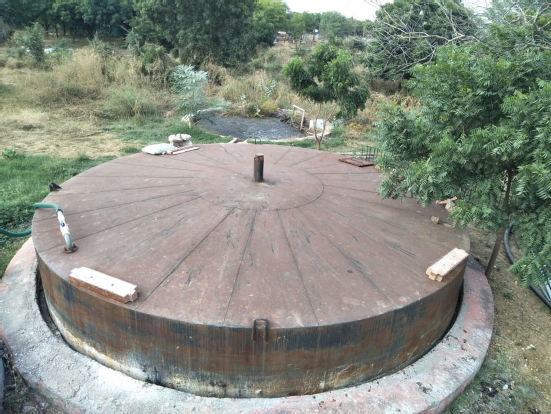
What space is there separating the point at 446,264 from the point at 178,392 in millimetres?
2655

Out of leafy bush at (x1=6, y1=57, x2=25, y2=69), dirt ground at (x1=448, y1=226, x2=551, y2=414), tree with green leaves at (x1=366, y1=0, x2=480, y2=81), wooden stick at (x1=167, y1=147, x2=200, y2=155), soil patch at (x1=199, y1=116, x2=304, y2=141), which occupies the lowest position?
dirt ground at (x1=448, y1=226, x2=551, y2=414)

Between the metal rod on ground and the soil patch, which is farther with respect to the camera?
the soil patch

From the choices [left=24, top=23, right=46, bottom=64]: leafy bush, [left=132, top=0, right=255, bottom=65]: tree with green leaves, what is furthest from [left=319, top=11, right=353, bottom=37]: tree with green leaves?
[left=24, top=23, right=46, bottom=64]: leafy bush

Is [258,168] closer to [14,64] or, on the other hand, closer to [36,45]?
[36,45]

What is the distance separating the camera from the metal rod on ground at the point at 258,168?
16.1 ft

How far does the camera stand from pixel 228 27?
21.0m

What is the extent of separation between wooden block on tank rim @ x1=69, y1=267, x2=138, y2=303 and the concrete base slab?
79 cm

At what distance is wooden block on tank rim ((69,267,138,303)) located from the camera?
3.04m

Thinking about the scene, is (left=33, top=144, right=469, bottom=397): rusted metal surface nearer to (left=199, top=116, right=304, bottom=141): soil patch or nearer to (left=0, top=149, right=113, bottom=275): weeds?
(left=0, top=149, right=113, bottom=275): weeds

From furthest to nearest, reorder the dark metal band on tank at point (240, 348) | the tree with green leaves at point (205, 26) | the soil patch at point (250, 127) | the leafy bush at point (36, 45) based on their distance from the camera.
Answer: the tree with green leaves at point (205, 26)
the leafy bush at point (36, 45)
the soil patch at point (250, 127)
the dark metal band on tank at point (240, 348)

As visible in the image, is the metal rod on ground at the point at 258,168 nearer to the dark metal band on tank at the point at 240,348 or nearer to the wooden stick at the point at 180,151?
the wooden stick at the point at 180,151

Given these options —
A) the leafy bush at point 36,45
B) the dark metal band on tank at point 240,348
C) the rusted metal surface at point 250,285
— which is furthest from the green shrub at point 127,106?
the dark metal band on tank at point 240,348

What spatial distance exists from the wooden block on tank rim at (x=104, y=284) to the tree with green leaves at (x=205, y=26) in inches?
760

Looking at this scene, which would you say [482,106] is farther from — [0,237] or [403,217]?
[0,237]
